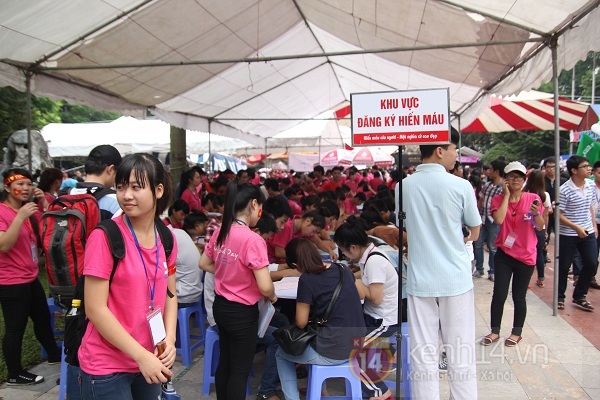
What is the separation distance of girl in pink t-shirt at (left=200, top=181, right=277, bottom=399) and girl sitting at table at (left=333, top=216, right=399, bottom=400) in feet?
2.36

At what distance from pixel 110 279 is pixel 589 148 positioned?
8.45 meters

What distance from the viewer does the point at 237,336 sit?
243 centimetres

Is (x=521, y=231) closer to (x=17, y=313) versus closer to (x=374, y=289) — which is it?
(x=374, y=289)

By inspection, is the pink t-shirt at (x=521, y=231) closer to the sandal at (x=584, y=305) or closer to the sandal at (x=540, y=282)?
the sandal at (x=584, y=305)

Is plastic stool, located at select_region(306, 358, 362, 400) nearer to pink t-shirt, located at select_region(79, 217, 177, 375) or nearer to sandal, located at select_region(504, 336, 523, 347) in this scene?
pink t-shirt, located at select_region(79, 217, 177, 375)

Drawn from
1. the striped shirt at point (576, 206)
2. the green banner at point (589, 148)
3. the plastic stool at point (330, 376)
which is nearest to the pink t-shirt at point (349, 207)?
the striped shirt at point (576, 206)

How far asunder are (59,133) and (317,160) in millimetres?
7725

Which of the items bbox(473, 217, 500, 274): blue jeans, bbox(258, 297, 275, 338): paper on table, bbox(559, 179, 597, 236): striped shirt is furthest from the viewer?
bbox(473, 217, 500, 274): blue jeans

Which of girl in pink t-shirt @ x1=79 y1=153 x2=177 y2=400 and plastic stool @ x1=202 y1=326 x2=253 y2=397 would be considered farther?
plastic stool @ x1=202 y1=326 x2=253 y2=397

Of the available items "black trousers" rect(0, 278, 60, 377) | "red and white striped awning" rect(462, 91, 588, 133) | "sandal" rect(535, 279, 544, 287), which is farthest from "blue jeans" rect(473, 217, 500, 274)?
"black trousers" rect(0, 278, 60, 377)

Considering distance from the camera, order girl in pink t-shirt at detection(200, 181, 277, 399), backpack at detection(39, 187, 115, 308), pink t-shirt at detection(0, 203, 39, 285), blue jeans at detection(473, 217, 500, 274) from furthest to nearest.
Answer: blue jeans at detection(473, 217, 500, 274) < pink t-shirt at detection(0, 203, 39, 285) < girl in pink t-shirt at detection(200, 181, 277, 399) < backpack at detection(39, 187, 115, 308)

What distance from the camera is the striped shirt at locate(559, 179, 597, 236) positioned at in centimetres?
445

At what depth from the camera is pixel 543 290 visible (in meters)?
5.30

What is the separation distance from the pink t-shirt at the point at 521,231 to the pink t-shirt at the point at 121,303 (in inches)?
118
